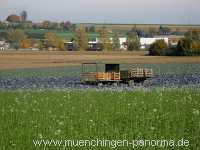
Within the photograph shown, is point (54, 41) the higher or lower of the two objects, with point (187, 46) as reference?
lower

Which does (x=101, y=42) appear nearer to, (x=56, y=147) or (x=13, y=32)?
(x=13, y=32)

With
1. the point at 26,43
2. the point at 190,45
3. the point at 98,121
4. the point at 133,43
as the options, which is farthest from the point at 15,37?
the point at 98,121

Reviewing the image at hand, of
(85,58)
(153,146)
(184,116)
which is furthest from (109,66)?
(153,146)

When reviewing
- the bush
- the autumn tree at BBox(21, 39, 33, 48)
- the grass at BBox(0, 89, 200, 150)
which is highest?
the bush

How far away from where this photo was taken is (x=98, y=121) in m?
11.2

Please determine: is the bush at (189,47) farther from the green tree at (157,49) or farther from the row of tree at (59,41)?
the row of tree at (59,41)

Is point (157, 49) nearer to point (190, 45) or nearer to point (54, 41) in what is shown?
point (190, 45)

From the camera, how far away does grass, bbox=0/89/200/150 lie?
9734mm

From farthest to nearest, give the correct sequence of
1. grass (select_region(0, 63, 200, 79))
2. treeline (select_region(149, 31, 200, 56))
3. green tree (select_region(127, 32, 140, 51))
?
green tree (select_region(127, 32, 140, 51)) → grass (select_region(0, 63, 200, 79)) → treeline (select_region(149, 31, 200, 56))

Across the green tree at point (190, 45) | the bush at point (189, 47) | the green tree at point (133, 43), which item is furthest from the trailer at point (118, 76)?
the bush at point (189, 47)

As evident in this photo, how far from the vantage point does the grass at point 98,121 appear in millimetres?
9734

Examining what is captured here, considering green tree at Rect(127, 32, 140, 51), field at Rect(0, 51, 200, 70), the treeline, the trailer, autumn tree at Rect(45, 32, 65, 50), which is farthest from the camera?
field at Rect(0, 51, 200, 70)

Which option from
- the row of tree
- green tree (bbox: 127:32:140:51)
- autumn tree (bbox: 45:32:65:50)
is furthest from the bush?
autumn tree (bbox: 45:32:65:50)

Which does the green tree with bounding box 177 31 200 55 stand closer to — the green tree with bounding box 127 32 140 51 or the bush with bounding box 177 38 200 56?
the bush with bounding box 177 38 200 56
